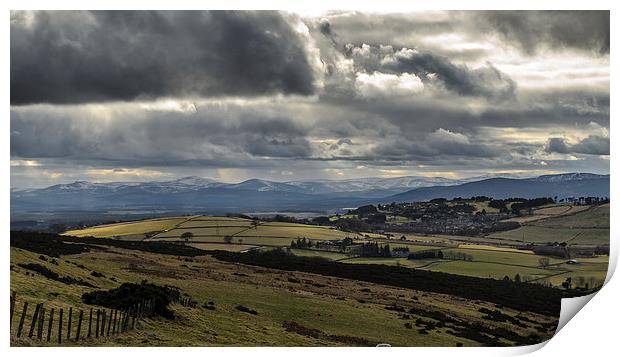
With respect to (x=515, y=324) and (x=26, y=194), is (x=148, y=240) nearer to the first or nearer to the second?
(x=26, y=194)

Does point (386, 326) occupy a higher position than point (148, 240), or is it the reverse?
point (148, 240)

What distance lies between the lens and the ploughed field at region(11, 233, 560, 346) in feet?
75.7

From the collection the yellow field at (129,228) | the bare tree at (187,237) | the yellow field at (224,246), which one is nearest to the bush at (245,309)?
the yellow field at (224,246)

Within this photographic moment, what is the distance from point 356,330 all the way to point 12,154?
1481 centimetres

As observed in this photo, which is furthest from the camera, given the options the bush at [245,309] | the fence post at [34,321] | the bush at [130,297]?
the bush at [245,309]

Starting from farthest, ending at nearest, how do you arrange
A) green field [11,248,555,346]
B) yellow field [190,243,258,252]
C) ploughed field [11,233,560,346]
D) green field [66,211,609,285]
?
yellow field [190,243,258,252], green field [66,211,609,285], ploughed field [11,233,560,346], green field [11,248,555,346]

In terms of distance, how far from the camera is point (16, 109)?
24328 millimetres

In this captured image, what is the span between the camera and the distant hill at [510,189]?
94.8ft

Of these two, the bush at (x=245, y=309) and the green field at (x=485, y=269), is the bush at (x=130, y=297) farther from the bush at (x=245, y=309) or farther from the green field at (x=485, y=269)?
the green field at (x=485, y=269)

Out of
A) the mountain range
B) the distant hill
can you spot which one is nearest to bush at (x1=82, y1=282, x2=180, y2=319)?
the mountain range

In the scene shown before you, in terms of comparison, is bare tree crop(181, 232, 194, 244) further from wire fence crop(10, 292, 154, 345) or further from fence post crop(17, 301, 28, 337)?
fence post crop(17, 301, 28, 337)

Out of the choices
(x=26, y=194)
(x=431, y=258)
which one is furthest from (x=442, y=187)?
(x=26, y=194)

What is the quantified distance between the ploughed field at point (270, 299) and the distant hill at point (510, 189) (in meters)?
3.69

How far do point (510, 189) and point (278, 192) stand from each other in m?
10.7
